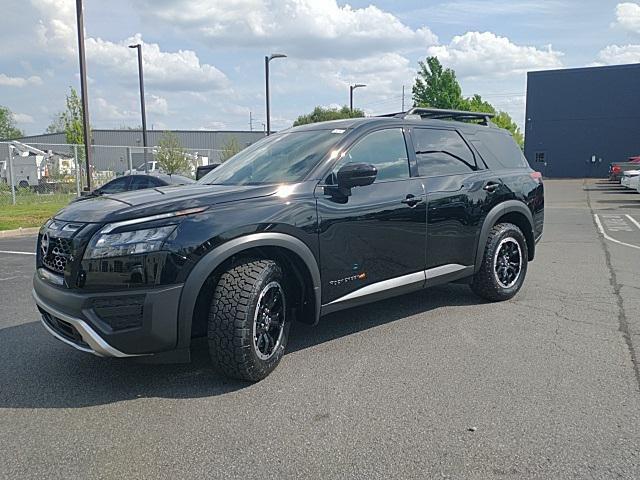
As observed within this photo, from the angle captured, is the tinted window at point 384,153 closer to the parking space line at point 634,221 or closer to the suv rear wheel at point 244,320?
the suv rear wheel at point 244,320

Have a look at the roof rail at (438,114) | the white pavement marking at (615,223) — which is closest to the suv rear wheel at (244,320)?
the roof rail at (438,114)

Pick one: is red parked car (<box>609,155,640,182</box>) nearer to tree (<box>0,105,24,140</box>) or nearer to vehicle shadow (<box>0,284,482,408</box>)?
vehicle shadow (<box>0,284,482,408</box>)

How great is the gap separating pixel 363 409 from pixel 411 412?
0.28 meters

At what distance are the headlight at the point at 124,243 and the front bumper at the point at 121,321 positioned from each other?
232 millimetres

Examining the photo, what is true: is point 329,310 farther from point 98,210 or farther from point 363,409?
point 98,210

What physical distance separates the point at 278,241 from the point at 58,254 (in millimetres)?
1405

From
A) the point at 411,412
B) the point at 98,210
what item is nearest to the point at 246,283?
the point at 98,210

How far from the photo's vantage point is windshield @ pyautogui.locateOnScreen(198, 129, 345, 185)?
4.27 metres

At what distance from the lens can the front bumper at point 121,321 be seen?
128 inches

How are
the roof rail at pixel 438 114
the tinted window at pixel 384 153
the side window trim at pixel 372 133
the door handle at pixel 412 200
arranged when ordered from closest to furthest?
the side window trim at pixel 372 133, the tinted window at pixel 384 153, the door handle at pixel 412 200, the roof rail at pixel 438 114

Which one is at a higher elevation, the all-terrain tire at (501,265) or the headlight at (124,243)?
the headlight at (124,243)

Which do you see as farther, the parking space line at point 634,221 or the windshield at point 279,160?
the parking space line at point 634,221

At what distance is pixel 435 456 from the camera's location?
2.77 m

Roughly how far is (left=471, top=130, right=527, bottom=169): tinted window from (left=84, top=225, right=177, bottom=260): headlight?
355 cm
